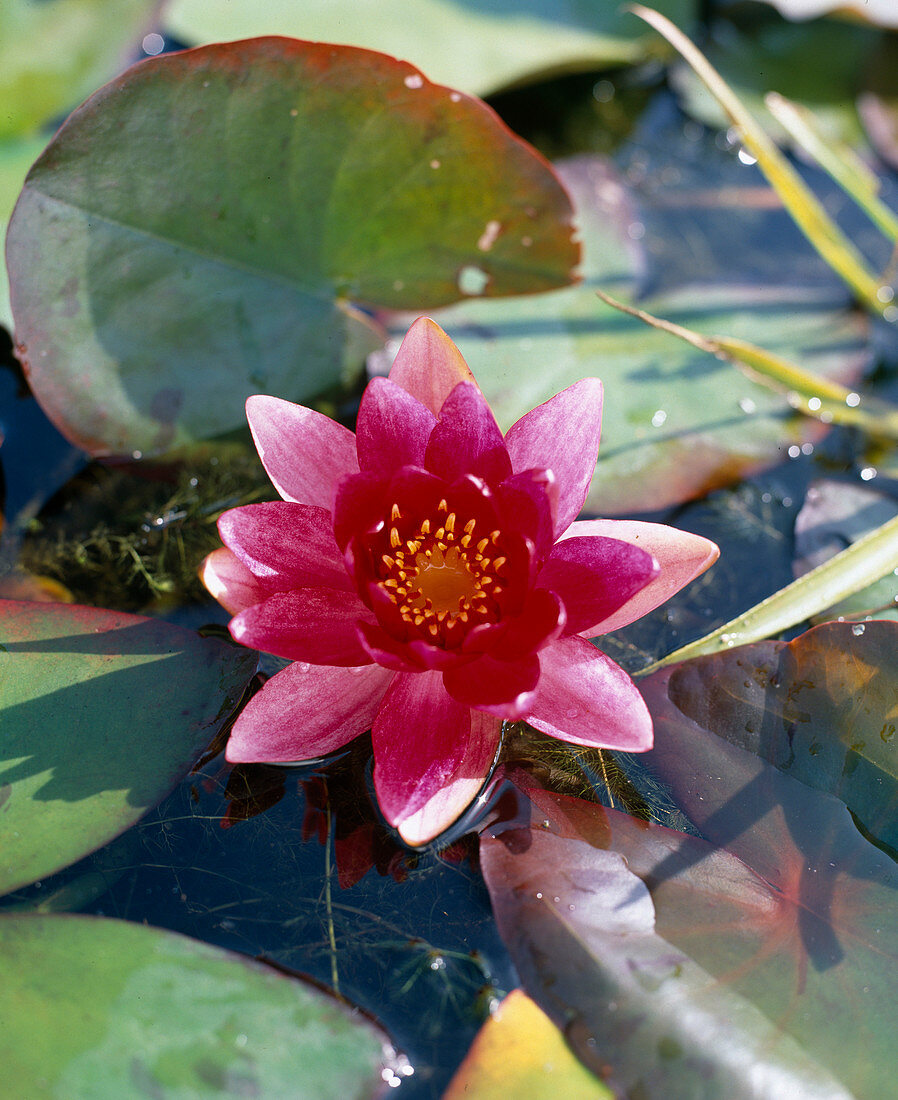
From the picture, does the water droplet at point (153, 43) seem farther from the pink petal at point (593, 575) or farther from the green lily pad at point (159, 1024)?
the green lily pad at point (159, 1024)

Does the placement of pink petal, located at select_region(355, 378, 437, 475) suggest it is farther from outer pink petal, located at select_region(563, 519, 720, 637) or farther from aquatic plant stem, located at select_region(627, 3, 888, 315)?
aquatic plant stem, located at select_region(627, 3, 888, 315)

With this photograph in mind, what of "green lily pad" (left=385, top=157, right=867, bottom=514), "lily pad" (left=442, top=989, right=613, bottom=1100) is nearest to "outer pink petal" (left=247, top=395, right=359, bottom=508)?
"green lily pad" (left=385, top=157, right=867, bottom=514)

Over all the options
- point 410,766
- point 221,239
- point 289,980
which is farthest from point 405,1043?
point 221,239

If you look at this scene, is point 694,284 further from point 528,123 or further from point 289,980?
point 289,980

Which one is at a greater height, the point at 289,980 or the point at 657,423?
the point at 657,423

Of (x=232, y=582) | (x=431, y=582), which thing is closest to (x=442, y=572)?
(x=431, y=582)

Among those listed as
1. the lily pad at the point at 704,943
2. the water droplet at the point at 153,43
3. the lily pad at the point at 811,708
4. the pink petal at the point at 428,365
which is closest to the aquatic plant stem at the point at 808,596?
the lily pad at the point at 811,708

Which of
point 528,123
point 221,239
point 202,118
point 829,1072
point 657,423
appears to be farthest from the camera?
point 528,123
